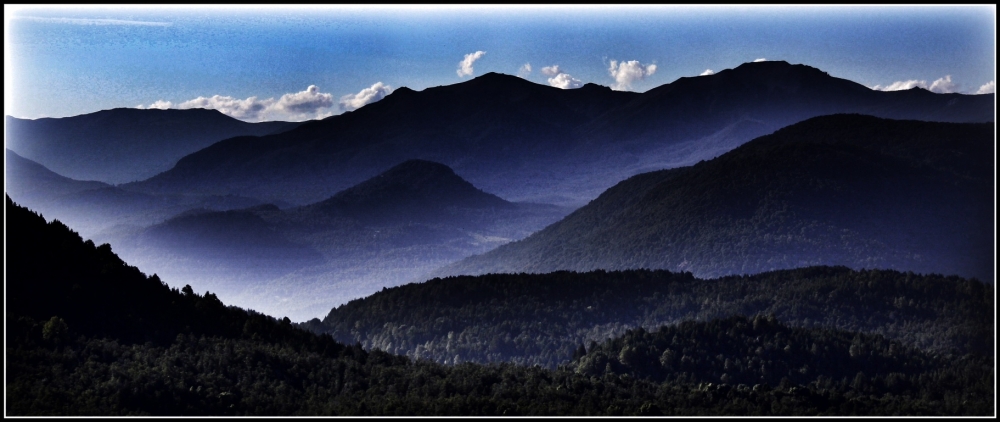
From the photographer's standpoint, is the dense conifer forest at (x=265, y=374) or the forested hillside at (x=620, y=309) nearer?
the dense conifer forest at (x=265, y=374)

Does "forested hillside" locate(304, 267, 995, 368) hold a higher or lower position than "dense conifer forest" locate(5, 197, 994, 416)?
higher

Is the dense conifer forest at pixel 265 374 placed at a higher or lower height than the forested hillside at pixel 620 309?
lower

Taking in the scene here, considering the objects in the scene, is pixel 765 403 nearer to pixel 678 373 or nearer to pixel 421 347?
pixel 678 373

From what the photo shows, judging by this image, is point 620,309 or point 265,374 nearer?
point 265,374

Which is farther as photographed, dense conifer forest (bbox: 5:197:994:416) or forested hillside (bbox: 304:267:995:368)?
forested hillside (bbox: 304:267:995:368)

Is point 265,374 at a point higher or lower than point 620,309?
lower

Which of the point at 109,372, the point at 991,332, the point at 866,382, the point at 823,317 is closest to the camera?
the point at 109,372

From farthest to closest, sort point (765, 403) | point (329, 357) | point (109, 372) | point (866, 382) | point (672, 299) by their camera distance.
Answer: point (672, 299) < point (866, 382) < point (329, 357) < point (765, 403) < point (109, 372)

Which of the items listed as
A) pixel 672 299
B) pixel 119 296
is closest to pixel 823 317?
pixel 672 299

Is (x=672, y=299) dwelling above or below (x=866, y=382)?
above

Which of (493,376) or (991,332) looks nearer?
(493,376)
